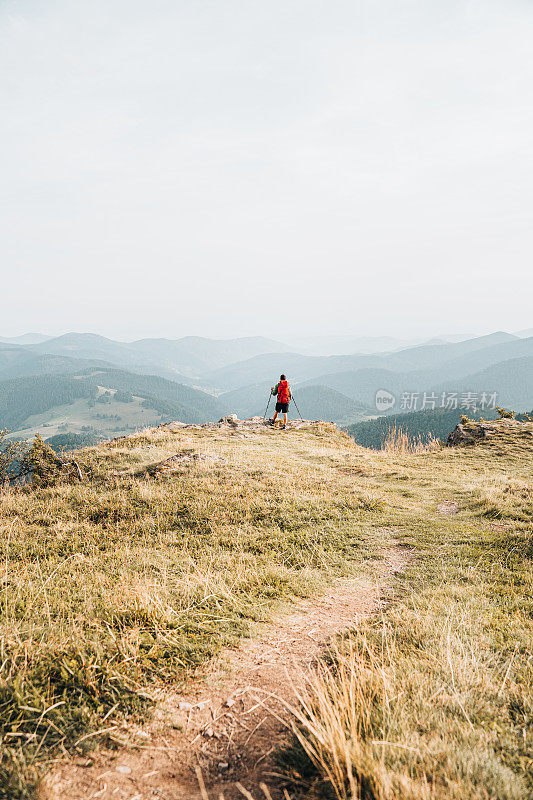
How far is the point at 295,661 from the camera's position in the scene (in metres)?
4.00

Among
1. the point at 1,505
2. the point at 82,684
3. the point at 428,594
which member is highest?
the point at 82,684

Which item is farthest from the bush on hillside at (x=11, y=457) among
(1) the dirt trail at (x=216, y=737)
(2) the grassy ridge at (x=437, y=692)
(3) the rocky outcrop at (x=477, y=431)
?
(3) the rocky outcrop at (x=477, y=431)

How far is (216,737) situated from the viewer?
9.94 ft

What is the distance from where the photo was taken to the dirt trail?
255 cm

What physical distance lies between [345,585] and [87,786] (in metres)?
4.42

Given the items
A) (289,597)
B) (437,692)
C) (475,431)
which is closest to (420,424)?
(475,431)

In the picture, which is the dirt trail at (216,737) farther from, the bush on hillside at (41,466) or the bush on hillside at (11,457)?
the bush on hillside at (11,457)

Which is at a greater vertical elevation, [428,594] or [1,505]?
[428,594]

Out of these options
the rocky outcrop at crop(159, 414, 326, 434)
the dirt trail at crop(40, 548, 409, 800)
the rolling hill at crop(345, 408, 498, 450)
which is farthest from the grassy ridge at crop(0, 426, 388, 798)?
the rolling hill at crop(345, 408, 498, 450)

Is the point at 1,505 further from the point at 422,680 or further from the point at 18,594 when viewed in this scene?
the point at 422,680

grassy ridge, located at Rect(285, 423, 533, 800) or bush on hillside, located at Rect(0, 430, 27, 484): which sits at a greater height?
grassy ridge, located at Rect(285, 423, 533, 800)

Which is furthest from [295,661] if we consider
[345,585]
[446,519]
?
[446,519]

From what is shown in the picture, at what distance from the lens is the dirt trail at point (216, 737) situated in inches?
100

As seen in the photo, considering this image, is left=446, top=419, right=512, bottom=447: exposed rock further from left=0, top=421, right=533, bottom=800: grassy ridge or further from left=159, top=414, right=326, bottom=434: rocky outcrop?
left=0, top=421, right=533, bottom=800: grassy ridge
